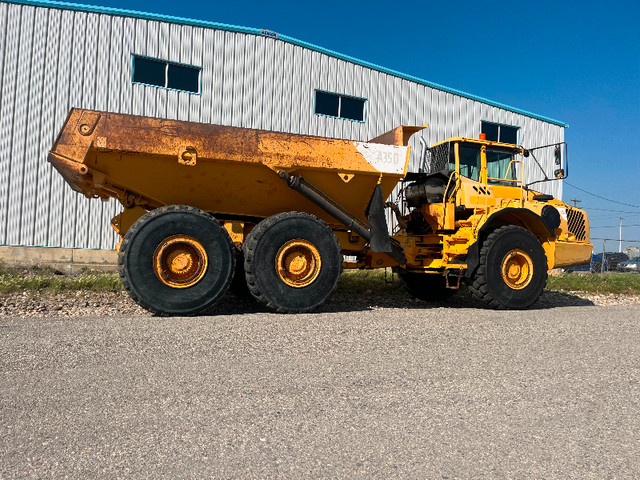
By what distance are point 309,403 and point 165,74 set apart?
1081 centimetres

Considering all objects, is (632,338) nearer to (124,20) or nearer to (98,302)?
(98,302)

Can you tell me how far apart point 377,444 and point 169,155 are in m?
4.81

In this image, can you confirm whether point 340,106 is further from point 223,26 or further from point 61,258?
point 61,258

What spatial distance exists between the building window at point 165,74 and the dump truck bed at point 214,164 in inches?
226

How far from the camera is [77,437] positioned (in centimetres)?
258

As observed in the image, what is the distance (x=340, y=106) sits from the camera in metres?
13.8

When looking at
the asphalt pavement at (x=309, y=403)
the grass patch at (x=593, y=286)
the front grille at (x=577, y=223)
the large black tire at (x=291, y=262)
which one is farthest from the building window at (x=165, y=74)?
the grass patch at (x=593, y=286)

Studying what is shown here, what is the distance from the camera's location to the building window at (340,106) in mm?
13586

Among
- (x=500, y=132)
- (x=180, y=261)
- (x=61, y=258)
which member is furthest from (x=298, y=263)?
(x=500, y=132)

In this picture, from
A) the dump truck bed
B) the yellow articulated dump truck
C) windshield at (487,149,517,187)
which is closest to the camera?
the dump truck bed

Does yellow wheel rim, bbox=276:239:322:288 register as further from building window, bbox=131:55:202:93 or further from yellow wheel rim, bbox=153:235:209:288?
building window, bbox=131:55:202:93

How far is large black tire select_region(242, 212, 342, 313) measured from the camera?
21.5 feet

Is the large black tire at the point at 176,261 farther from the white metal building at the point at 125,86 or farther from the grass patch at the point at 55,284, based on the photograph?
the white metal building at the point at 125,86

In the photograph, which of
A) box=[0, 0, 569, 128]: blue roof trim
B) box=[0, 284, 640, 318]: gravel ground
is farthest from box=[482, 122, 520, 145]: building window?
box=[0, 284, 640, 318]: gravel ground
